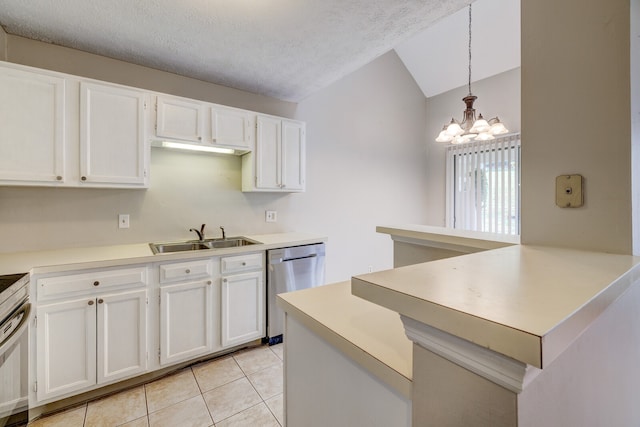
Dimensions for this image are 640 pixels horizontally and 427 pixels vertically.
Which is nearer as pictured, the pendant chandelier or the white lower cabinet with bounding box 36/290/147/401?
the white lower cabinet with bounding box 36/290/147/401

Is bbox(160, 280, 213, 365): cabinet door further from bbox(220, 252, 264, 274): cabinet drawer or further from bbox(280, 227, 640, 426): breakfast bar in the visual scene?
bbox(280, 227, 640, 426): breakfast bar

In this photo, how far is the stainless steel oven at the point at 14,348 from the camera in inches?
50.0

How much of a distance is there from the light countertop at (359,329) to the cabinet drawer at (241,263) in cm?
137

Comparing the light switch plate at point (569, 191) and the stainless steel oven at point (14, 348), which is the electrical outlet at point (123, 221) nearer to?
the stainless steel oven at point (14, 348)

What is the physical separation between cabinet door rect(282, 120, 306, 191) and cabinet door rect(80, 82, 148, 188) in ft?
4.02

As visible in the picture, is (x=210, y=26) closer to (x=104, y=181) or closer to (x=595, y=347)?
(x=104, y=181)

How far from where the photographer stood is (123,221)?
238cm

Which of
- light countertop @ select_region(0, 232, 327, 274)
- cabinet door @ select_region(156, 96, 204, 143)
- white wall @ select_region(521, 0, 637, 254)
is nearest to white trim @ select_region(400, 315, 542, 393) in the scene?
white wall @ select_region(521, 0, 637, 254)

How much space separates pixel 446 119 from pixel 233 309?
4123mm

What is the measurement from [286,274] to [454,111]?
11.9ft

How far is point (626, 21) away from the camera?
83cm

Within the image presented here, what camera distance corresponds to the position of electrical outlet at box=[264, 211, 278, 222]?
313 centimetres

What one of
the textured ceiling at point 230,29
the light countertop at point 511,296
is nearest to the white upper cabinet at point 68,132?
the textured ceiling at point 230,29

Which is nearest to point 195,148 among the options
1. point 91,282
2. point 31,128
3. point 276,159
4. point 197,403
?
point 276,159
